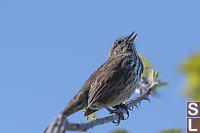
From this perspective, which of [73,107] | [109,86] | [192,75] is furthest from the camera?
[109,86]

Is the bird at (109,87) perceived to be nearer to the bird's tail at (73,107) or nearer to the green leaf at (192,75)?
the bird's tail at (73,107)

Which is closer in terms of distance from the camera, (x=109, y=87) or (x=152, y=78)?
(x=152, y=78)

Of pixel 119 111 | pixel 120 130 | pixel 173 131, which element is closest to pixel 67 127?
pixel 120 130

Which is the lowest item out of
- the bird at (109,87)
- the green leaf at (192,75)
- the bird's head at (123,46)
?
the green leaf at (192,75)

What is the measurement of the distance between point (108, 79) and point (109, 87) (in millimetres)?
157

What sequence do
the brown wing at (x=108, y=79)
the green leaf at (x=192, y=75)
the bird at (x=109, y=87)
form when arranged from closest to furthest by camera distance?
1. the green leaf at (x=192, y=75)
2. the bird at (x=109, y=87)
3. the brown wing at (x=108, y=79)

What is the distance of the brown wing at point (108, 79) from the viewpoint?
6211 millimetres

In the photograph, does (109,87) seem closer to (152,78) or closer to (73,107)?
(73,107)

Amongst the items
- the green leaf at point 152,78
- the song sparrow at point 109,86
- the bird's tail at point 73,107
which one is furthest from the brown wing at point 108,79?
the green leaf at point 152,78

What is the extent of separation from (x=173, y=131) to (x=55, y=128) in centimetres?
134

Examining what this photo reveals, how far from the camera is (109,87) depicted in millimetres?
→ 6312

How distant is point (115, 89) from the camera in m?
6.32

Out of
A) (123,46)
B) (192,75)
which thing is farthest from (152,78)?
(123,46)

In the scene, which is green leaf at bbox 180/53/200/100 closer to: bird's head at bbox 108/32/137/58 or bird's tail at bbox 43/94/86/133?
bird's tail at bbox 43/94/86/133
